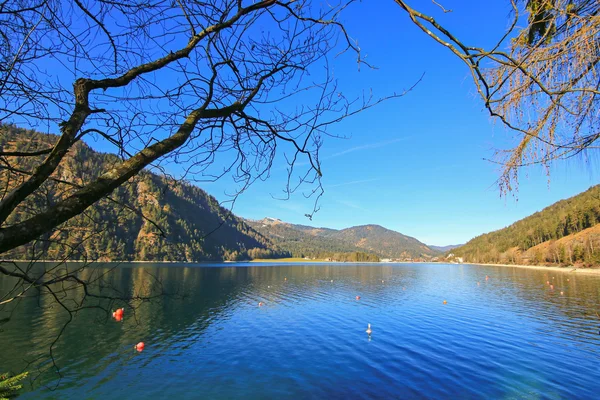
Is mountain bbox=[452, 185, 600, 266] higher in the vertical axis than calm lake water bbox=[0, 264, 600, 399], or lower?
higher

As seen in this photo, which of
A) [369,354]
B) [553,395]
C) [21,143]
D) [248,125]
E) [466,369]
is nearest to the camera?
[21,143]

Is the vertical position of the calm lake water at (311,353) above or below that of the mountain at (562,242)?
below

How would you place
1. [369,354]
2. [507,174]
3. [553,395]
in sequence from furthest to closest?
[369,354], [553,395], [507,174]

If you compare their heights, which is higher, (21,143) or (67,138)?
(21,143)

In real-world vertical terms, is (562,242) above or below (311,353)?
above

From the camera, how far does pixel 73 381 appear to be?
12055 millimetres

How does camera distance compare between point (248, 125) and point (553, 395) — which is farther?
point (553, 395)

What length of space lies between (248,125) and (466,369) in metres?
15.5

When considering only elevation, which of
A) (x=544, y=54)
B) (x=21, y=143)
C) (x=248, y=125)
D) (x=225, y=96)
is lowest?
(x=21, y=143)

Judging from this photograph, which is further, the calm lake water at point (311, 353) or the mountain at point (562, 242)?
the mountain at point (562, 242)

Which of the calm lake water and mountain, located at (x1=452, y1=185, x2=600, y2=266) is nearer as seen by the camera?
the calm lake water

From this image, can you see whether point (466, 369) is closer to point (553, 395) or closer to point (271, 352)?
point (553, 395)

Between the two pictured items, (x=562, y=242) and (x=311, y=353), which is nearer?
(x=311, y=353)

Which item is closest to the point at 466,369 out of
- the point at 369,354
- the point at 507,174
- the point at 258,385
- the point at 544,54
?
the point at 369,354
